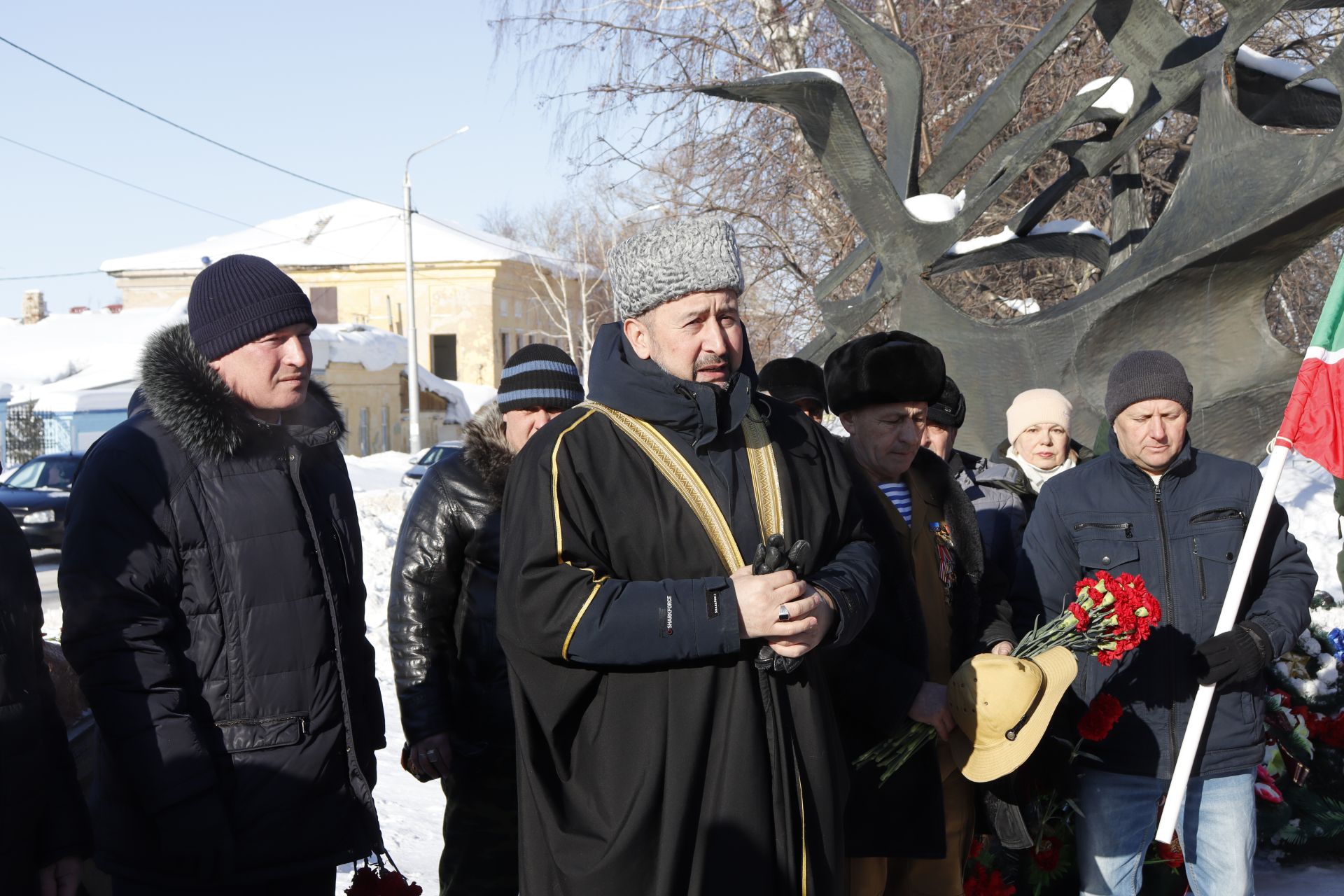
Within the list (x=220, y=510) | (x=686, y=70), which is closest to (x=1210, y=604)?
(x=220, y=510)

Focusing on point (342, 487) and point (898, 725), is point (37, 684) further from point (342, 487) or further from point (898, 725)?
point (898, 725)

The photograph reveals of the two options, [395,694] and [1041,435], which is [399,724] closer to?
[395,694]

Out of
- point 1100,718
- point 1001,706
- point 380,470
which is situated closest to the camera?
point 1001,706

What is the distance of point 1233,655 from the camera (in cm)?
314

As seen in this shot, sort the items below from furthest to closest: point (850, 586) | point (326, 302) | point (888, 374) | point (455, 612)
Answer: point (326, 302) < point (455, 612) < point (888, 374) < point (850, 586)

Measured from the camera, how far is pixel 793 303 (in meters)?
12.6

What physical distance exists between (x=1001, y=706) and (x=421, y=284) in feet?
150

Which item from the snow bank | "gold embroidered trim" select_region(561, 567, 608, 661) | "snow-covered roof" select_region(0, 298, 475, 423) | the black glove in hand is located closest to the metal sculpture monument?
"gold embroidered trim" select_region(561, 567, 608, 661)

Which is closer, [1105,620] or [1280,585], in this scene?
[1105,620]

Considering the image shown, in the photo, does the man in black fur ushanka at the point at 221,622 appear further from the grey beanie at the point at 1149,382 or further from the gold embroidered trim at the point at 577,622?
Result: the grey beanie at the point at 1149,382

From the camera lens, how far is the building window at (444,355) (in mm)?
47219

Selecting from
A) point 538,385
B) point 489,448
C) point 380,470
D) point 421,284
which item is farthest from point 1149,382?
point 421,284

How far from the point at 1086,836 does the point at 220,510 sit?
2395 millimetres

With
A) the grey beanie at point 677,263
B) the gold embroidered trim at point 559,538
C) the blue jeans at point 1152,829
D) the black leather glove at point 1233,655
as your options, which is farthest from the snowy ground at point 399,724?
the grey beanie at point 677,263
